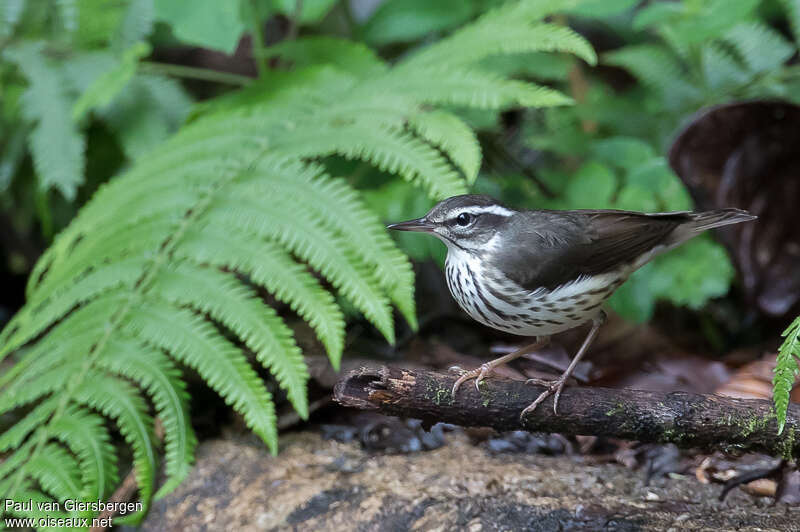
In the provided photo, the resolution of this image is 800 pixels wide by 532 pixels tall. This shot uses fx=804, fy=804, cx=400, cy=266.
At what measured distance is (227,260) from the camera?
10.1 ft

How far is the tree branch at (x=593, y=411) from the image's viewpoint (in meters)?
2.29

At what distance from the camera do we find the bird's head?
9.79 feet

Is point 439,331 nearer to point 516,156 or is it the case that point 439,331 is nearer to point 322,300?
point 322,300

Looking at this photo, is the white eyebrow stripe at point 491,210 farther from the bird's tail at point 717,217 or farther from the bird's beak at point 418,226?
the bird's tail at point 717,217

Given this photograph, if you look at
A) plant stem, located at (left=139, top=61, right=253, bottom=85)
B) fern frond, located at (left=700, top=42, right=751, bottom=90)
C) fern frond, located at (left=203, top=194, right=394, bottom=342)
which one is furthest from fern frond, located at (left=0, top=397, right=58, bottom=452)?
fern frond, located at (left=700, top=42, right=751, bottom=90)

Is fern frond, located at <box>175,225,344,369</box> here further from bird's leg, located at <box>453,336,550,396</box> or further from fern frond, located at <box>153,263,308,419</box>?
bird's leg, located at <box>453,336,550,396</box>

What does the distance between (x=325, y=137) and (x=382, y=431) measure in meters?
1.27

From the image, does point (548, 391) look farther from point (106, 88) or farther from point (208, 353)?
point (106, 88)

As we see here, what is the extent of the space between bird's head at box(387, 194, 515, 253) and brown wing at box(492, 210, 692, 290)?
8cm

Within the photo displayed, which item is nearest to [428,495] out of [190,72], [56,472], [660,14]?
[56,472]

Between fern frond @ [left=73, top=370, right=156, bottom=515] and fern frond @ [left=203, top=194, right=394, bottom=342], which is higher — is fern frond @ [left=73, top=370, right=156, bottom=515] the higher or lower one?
the lower one

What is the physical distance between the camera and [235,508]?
3006mm

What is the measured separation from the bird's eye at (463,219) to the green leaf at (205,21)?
128 centimetres

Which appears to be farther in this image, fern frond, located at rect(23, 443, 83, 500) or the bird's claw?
fern frond, located at rect(23, 443, 83, 500)
